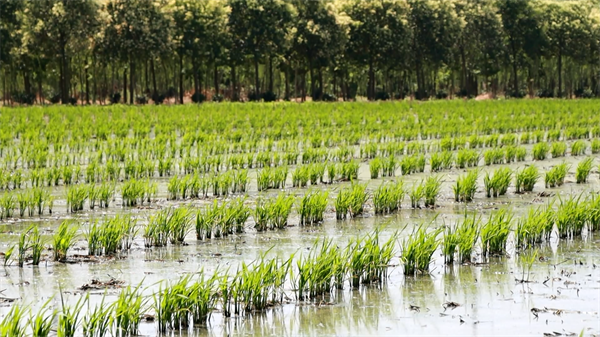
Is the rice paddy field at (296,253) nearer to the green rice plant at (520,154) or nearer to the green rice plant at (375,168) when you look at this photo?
the green rice plant at (375,168)

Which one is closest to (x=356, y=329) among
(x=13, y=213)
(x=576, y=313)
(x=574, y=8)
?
(x=576, y=313)

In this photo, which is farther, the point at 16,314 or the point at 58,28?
the point at 58,28

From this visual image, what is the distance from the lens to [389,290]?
771 cm

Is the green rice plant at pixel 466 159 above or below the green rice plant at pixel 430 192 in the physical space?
above

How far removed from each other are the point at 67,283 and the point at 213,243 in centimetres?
229

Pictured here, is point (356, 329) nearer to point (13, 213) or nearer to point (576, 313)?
point (576, 313)

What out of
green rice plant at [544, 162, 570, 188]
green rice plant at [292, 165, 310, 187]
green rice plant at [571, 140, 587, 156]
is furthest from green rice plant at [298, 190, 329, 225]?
green rice plant at [571, 140, 587, 156]

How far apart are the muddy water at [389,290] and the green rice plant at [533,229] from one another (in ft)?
0.65

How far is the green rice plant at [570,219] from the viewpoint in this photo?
9.87 metres

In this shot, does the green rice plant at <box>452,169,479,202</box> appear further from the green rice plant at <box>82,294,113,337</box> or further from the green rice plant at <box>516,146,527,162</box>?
the green rice plant at <box>82,294,113,337</box>

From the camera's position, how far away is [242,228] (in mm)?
10484

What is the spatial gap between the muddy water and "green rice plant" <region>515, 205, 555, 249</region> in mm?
197

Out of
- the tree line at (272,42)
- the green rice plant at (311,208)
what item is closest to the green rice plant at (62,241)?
the green rice plant at (311,208)

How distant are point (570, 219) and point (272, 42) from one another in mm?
46976
